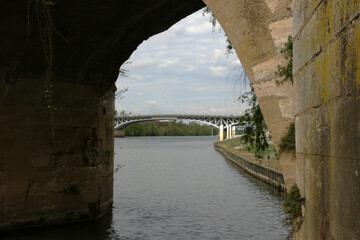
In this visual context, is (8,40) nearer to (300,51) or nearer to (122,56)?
(122,56)

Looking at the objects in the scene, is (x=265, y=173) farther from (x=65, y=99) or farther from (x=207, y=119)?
(x=207, y=119)

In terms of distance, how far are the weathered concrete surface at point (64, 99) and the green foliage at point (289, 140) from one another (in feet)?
14.8

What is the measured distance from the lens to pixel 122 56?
423 inches

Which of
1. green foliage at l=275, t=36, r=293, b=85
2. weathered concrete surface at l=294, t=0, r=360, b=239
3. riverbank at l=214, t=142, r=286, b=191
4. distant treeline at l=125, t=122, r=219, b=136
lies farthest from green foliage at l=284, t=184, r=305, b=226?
distant treeline at l=125, t=122, r=219, b=136

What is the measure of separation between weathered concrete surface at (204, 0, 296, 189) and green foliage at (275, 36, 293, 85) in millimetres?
38

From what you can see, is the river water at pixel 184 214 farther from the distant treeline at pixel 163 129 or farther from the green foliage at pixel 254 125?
the distant treeline at pixel 163 129

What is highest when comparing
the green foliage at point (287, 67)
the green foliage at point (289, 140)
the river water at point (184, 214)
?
the green foliage at point (287, 67)

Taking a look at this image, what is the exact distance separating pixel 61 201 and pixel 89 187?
805 millimetres

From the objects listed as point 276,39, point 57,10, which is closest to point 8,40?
point 57,10

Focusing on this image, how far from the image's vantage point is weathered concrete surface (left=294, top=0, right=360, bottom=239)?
251 cm

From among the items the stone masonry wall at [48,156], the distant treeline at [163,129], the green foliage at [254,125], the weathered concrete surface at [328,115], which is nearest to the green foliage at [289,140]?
the weathered concrete surface at [328,115]

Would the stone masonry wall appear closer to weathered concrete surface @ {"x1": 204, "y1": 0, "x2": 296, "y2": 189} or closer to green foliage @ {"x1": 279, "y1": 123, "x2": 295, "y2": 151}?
weathered concrete surface @ {"x1": 204, "y1": 0, "x2": 296, "y2": 189}

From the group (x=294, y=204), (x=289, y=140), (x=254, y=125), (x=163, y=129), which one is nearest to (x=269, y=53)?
(x=289, y=140)

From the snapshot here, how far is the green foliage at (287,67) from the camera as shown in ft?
13.5
